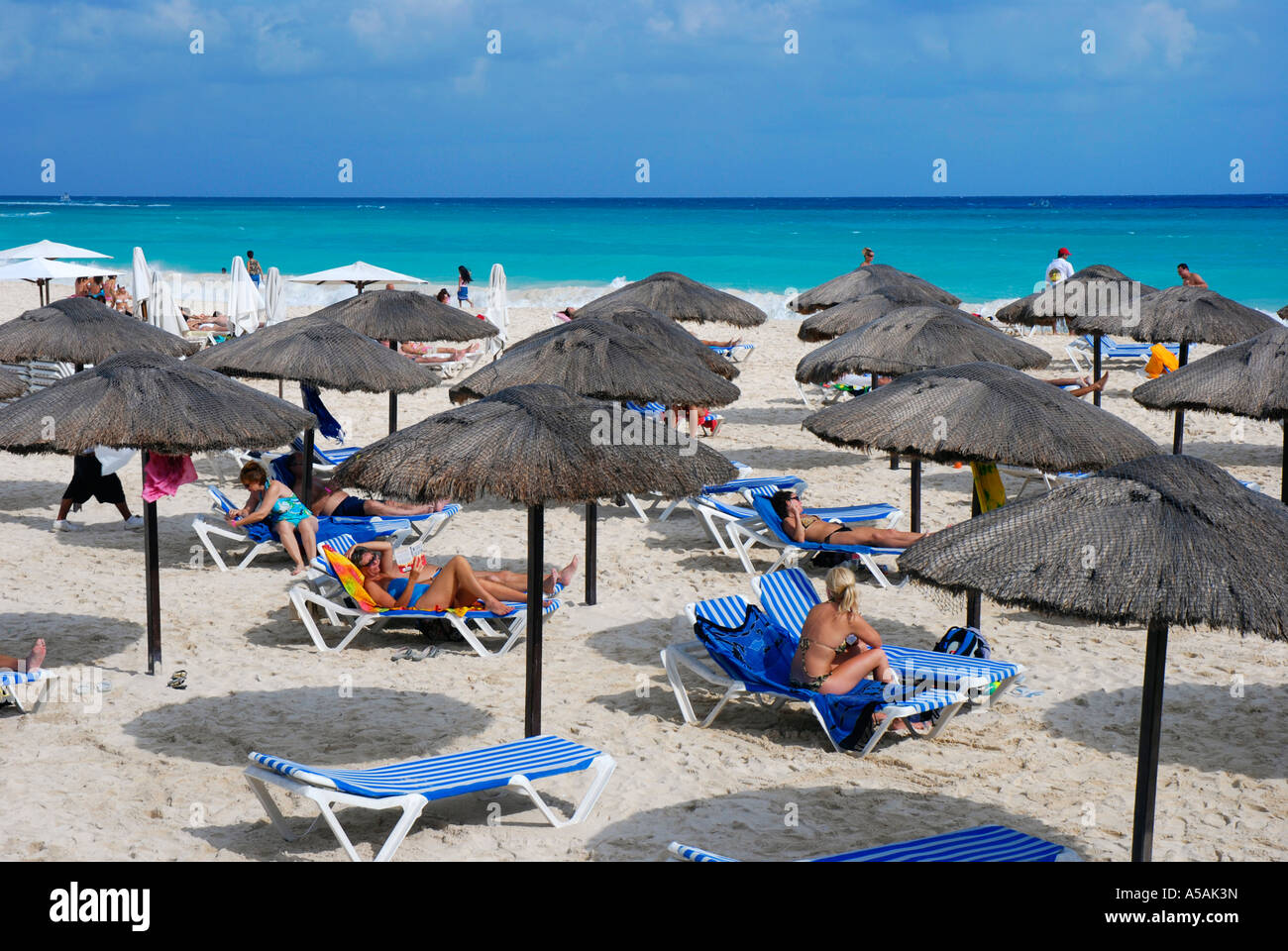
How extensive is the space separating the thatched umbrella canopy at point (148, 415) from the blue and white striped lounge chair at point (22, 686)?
2.23ft

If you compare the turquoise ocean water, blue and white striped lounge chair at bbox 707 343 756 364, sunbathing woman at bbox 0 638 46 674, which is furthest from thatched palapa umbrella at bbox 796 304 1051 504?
the turquoise ocean water

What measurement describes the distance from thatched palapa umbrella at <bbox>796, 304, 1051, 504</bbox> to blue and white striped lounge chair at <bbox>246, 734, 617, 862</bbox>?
208 inches

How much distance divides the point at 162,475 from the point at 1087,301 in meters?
11.1

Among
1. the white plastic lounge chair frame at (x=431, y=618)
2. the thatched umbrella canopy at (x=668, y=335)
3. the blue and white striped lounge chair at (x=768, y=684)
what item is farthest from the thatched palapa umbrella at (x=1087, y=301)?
the white plastic lounge chair frame at (x=431, y=618)

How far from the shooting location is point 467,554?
9.64 meters

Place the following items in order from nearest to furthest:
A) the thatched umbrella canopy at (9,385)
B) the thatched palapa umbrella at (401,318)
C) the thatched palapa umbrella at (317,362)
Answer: the thatched umbrella canopy at (9,385) → the thatched palapa umbrella at (317,362) → the thatched palapa umbrella at (401,318)

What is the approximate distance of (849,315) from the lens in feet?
44.4

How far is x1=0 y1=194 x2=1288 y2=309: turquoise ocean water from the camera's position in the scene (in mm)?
47562

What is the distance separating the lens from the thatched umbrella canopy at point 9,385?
786 centimetres

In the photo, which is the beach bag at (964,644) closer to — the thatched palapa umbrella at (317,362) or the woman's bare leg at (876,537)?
the woman's bare leg at (876,537)

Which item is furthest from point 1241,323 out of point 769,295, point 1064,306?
point 769,295

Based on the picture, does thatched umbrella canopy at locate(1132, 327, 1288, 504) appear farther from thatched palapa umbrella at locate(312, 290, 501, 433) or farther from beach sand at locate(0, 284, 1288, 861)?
thatched palapa umbrella at locate(312, 290, 501, 433)
